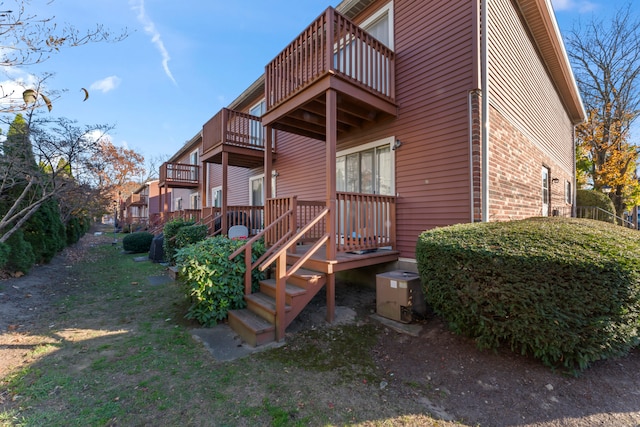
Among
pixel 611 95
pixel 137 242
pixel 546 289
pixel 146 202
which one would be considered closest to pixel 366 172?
pixel 546 289

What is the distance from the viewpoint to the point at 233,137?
8.73 meters

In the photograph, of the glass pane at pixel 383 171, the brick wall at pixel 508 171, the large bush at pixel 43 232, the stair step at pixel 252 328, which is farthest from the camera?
the large bush at pixel 43 232

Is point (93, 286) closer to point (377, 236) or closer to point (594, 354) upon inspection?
point (377, 236)

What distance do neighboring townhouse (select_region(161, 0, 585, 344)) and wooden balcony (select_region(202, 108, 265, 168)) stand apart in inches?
109

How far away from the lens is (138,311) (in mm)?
4867

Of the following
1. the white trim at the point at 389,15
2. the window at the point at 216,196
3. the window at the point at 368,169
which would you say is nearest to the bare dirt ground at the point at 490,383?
the window at the point at 368,169

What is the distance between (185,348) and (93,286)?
4551 millimetres

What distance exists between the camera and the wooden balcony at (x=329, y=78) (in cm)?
467

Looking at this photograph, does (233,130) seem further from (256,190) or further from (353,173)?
(353,173)

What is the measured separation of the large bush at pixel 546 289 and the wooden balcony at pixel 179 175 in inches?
601

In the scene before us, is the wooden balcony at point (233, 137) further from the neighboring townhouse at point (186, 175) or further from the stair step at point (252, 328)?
the stair step at point (252, 328)

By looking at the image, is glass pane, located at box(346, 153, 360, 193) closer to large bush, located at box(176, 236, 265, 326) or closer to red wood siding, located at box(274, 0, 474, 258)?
red wood siding, located at box(274, 0, 474, 258)

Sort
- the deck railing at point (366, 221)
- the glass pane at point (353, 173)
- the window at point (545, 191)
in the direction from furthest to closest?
the window at point (545, 191) → the glass pane at point (353, 173) → the deck railing at point (366, 221)

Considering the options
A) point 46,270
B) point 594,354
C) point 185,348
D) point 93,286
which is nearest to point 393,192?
point 594,354
